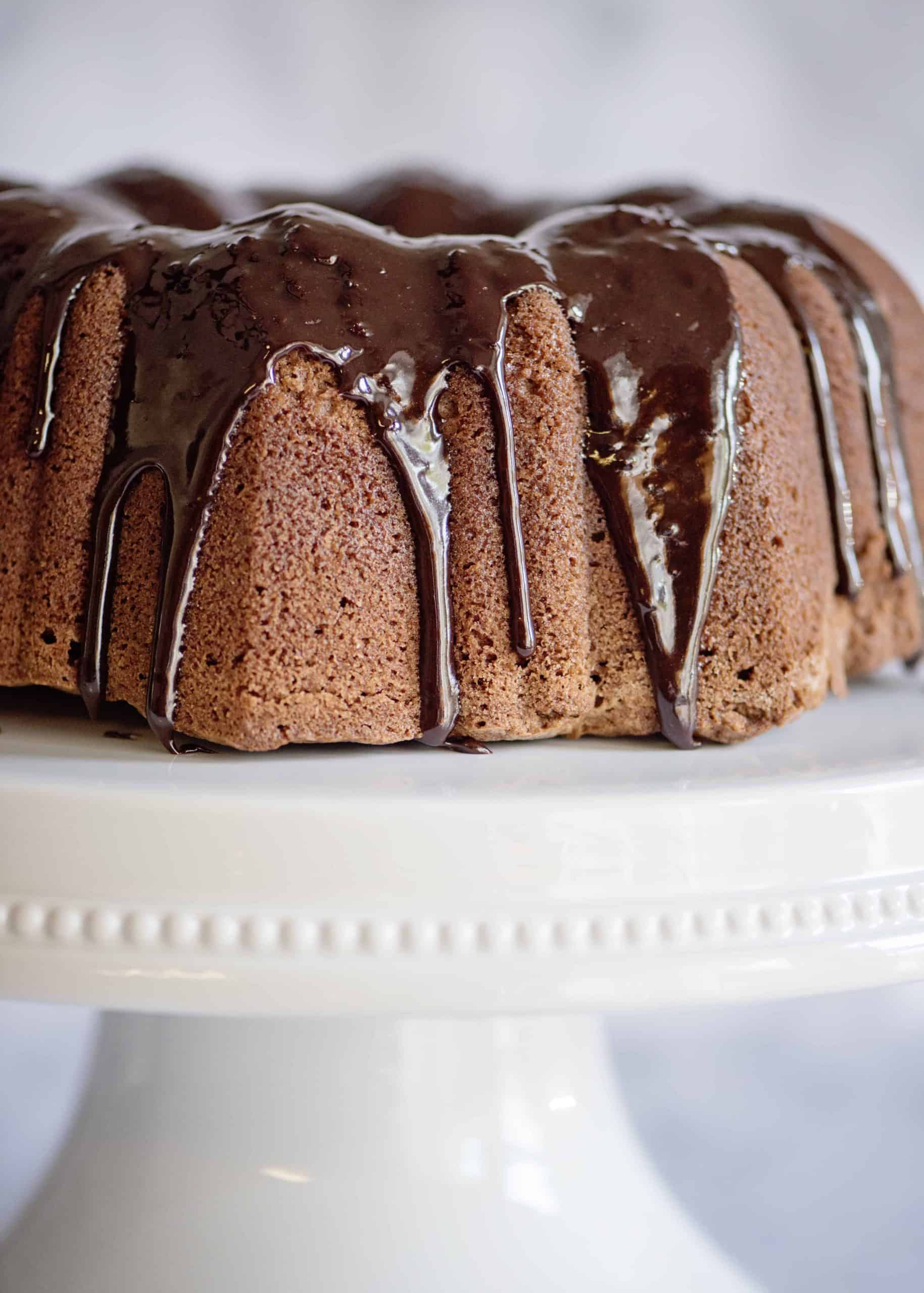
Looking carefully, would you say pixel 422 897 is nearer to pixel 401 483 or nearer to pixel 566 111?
pixel 401 483

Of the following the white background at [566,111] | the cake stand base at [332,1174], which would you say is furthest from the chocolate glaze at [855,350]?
the white background at [566,111]

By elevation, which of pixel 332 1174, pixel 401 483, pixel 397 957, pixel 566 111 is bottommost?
pixel 332 1174

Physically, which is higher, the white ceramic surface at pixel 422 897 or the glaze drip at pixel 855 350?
the glaze drip at pixel 855 350

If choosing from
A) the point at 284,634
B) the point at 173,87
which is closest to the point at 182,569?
the point at 284,634

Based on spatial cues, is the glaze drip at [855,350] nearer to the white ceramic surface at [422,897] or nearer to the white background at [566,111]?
the white ceramic surface at [422,897]

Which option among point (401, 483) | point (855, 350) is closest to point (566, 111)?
point (855, 350)

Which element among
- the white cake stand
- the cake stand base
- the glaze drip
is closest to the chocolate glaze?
the glaze drip
